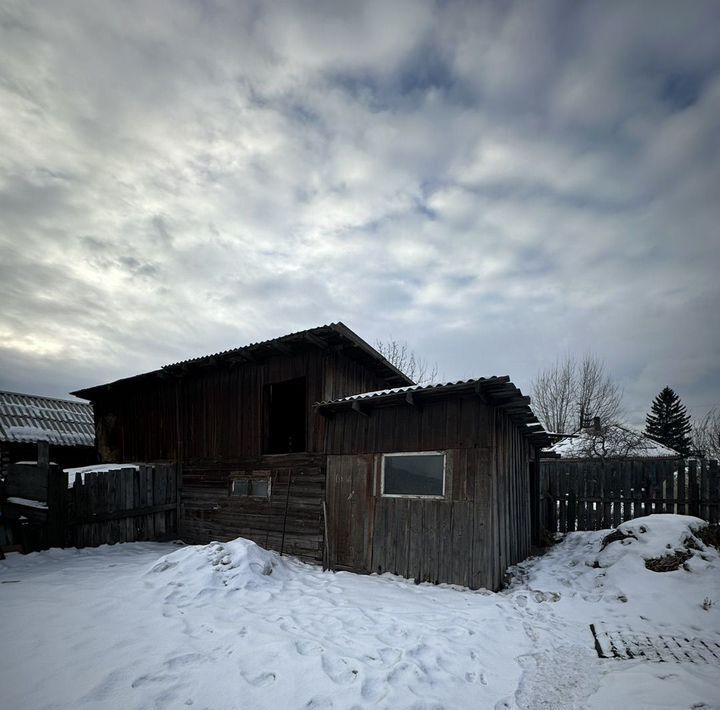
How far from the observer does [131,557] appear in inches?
398

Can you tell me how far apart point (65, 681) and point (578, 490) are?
39.5 ft

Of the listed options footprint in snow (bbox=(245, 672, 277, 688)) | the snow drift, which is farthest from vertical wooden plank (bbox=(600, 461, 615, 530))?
footprint in snow (bbox=(245, 672, 277, 688))

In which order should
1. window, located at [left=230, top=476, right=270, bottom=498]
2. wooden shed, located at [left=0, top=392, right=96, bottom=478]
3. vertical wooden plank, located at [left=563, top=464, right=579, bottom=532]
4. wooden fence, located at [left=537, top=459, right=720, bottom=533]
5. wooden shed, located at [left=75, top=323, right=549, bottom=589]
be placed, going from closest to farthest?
wooden shed, located at [left=75, top=323, right=549, bottom=589] < wooden fence, located at [left=537, top=459, right=720, bottom=533] < window, located at [left=230, top=476, right=270, bottom=498] < vertical wooden plank, located at [left=563, top=464, right=579, bottom=532] < wooden shed, located at [left=0, top=392, right=96, bottom=478]

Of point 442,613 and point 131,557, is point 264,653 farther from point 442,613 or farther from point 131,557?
point 131,557

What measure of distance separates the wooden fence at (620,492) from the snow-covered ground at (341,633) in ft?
10.6

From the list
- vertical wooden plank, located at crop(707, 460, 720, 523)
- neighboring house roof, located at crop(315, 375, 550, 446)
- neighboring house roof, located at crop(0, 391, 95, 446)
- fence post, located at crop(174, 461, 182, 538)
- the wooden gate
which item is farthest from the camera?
neighboring house roof, located at crop(0, 391, 95, 446)

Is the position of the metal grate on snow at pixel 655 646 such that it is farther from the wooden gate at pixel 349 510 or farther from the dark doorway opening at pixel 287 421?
the dark doorway opening at pixel 287 421

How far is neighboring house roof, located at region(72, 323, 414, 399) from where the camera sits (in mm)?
10391

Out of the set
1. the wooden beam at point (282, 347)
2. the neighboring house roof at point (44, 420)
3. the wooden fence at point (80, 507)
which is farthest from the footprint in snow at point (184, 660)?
the neighboring house roof at point (44, 420)

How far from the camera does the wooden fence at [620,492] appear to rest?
1056 centimetres

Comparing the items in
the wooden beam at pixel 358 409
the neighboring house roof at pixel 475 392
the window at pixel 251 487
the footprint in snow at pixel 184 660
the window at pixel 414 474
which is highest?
the neighboring house roof at pixel 475 392

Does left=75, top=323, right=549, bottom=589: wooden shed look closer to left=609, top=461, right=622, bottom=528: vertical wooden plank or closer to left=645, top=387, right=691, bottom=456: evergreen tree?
left=609, top=461, right=622, bottom=528: vertical wooden plank

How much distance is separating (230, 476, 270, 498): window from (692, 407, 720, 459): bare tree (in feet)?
138

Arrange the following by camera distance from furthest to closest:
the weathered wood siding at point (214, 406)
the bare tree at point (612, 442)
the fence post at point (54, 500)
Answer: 1. the bare tree at point (612, 442)
2. the weathered wood siding at point (214, 406)
3. the fence post at point (54, 500)
